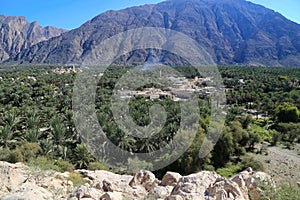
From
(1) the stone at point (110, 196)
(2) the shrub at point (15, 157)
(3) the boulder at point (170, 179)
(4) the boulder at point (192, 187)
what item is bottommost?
(2) the shrub at point (15, 157)

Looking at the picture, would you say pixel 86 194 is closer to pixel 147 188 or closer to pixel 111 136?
pixel 147 188

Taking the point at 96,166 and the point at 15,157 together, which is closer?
the point at 15,157

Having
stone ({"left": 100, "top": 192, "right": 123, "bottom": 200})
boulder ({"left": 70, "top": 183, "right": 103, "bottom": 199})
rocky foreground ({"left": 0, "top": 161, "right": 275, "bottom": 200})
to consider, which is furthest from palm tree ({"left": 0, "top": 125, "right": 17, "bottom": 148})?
stone ({"left": 100, "top": 192, "right": 123, "bottom": 200})

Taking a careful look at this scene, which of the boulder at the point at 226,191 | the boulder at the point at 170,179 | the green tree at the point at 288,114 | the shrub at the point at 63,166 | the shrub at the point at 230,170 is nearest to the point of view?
the boulder at the point at 226,191

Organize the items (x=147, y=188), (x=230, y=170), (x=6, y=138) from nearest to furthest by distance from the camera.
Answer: (x=147, y=188) → (x=6, y=138) → (x=230, y=170)

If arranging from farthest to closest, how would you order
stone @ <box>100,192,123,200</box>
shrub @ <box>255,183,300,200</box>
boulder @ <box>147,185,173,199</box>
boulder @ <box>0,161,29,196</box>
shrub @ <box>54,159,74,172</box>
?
1. shrub @ <box>54,159,74,172</box>
2. boulder @ <box>0,161,29,196</box>
3. boulder @ <box>147,185,173,199</box>
4. stone @ <box>100,192,123,200</box>
5. shrub @ <box>255,183,300,200</box>

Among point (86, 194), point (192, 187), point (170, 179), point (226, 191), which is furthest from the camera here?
point (170, 179)

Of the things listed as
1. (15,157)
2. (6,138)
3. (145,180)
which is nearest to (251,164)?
(145,180)

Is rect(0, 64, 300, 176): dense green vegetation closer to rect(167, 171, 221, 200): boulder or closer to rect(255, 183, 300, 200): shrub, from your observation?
rect(167, 171, 221, 200): boulder

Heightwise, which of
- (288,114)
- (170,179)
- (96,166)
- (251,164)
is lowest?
(251,164)

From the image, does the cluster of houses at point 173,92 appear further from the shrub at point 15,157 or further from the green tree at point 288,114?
the shrub at point 15,157

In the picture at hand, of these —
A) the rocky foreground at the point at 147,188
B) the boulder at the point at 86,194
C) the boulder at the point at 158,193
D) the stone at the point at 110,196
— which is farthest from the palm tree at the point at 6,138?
the boulder at the point at 158,193
